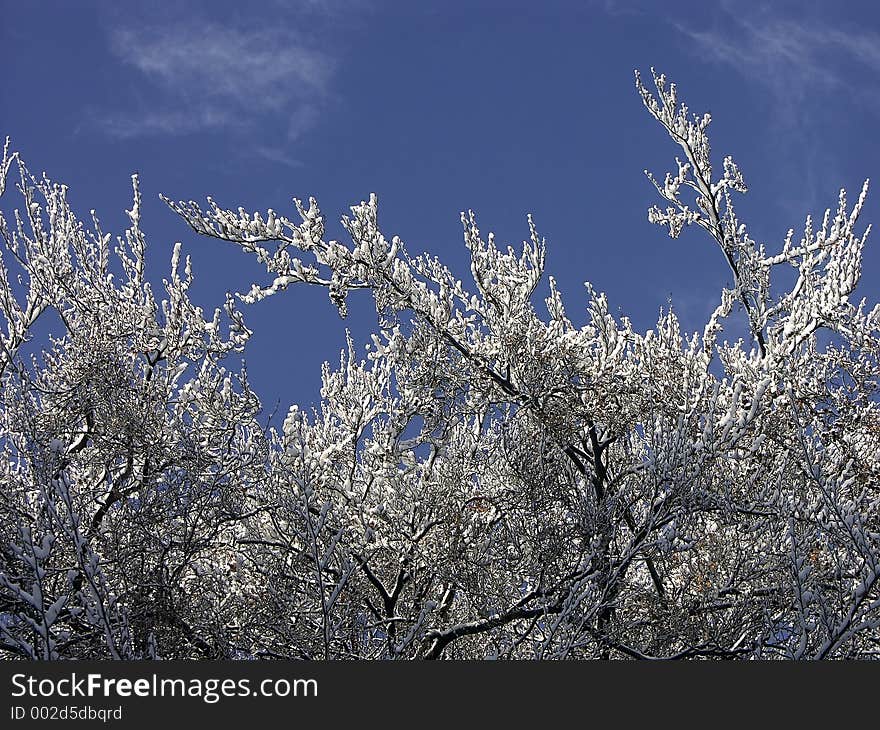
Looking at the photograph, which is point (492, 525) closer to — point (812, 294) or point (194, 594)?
point (194, 594)

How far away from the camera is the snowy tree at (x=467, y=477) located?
5871 millimetres

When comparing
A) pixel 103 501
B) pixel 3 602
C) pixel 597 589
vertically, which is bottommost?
pixel 597 589

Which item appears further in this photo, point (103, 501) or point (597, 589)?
point (103, 501)

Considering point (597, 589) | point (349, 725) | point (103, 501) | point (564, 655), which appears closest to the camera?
point (349, 725)

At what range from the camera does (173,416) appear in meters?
6.91

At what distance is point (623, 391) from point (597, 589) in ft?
5.53

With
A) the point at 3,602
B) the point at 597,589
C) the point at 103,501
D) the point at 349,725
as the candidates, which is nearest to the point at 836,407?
the point at 597,589

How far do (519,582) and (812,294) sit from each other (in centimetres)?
293

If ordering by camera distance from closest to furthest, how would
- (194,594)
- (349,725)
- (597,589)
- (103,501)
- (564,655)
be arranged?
(349,725), (564,655), (597,589), (194,594), (103,501)

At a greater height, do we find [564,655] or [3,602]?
[3,602]

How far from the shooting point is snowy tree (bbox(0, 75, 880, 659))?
5871mm

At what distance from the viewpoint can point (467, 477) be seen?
7.24 meters

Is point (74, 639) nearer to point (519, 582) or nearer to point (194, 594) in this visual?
point (194, 594)

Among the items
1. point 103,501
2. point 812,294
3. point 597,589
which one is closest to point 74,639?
point 103,501
